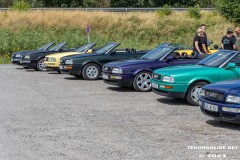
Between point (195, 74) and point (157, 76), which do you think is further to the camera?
point (157, 76)

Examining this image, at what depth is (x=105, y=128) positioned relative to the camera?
11234 millimetres

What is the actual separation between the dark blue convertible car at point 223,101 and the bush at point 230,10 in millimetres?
36053

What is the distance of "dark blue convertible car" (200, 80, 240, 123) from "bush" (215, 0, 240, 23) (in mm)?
36053

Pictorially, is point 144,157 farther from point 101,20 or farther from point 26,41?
point 101,20

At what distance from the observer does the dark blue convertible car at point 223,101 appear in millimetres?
10852

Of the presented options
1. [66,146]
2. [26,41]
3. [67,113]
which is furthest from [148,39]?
[66,146]

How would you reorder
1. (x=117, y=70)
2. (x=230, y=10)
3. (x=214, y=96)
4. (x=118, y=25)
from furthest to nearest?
(x=230, y=10) < (x=118, y=25) < (x=117, y=70) < (x=214, y=96)

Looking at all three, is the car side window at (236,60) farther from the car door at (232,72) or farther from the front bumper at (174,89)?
the front bumper at (174,89)

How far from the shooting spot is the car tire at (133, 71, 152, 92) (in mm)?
17250

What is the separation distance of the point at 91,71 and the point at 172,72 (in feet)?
24.1

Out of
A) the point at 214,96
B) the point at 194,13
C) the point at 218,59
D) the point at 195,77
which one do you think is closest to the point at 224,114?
the point at 214,96

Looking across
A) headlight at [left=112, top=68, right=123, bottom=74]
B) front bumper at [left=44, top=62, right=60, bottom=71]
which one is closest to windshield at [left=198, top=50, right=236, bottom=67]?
headlight at [left=112, top=68, right=123, bottom=74]

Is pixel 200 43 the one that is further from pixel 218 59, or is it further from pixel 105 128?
pixel 105 128

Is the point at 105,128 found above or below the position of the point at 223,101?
below
